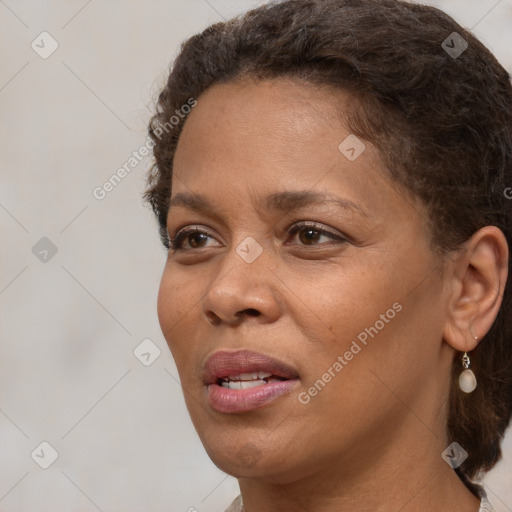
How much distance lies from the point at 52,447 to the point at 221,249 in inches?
69.2

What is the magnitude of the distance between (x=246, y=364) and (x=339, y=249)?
1.07 ft

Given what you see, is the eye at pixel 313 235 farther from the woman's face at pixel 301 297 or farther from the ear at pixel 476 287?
the ear at pixel 476 287

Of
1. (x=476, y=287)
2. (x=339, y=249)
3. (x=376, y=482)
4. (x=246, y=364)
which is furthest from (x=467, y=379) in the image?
(x=246, y=364)

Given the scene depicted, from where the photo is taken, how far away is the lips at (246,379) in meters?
2.38

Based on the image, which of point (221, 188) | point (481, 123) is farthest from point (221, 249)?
point (481, 123)

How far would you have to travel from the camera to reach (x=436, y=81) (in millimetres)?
2592

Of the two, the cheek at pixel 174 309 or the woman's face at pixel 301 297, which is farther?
the cheek at pixel 174 309

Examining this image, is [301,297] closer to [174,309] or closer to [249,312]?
[249,312]

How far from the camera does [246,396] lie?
2420 millimetres

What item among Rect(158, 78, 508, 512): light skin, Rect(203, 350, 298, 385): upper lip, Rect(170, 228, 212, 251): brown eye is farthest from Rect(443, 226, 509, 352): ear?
Rect(170, 228, 212, 251): brown eye

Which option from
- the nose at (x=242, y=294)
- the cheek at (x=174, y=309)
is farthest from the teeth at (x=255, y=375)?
the cheek at (x=174, y=309)

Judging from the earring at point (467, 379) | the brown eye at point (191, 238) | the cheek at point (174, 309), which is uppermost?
the brown eye at point (191, 238)

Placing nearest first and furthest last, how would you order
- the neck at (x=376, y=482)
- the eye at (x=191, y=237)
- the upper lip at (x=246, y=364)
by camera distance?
the upper lip at (x=246, y=364) → the neck at (x=376, y=482) → the eye at (x=191, y=237)

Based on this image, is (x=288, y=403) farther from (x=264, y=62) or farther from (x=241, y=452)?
(x=264, y=62)
